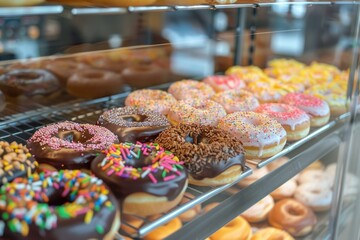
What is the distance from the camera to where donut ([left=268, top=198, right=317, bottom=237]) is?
2082 millimetres

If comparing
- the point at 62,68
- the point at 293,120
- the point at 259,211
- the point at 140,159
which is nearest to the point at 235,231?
the point at 259,211

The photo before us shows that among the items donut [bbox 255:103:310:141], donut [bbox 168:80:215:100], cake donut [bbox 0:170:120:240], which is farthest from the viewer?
donut [bbox 168:80:215:100]

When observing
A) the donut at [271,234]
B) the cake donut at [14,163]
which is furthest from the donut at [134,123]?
the donut at [271,234]

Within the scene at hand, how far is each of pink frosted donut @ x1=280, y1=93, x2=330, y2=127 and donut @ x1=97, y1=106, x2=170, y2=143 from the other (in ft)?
2.13

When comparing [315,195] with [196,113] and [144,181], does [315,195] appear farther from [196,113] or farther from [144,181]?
[144,181]

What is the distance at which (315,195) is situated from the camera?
222cm

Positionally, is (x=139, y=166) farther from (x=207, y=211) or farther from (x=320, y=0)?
(x=320, y=0)

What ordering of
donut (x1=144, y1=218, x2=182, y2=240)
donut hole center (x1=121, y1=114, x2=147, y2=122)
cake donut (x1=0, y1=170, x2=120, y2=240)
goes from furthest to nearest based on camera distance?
donut hole center (x1=121, y1=114, x2=147, y2=122) → donut (x1=144, y1=218, x2=182, y2=240) → cake donut (x1=0, y1=170, x2=120, y2=240)

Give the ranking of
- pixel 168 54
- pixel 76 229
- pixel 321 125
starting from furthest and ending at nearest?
pixel 168 54 < pixel 321 125 < pixel 76 229

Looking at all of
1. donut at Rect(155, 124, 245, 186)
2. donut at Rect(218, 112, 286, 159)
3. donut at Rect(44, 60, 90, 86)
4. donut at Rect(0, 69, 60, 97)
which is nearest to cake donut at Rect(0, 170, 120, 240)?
donut at Rect(155, 124, 245, 186)

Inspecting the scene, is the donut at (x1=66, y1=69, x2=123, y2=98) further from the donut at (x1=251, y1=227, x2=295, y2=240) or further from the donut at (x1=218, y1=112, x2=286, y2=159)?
the donut at (x1=251, y1=227, x2=295, y2=240)

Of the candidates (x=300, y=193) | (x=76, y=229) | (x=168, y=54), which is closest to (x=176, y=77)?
(x=168, y=54)

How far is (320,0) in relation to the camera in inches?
75.1

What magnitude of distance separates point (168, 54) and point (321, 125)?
109cm
